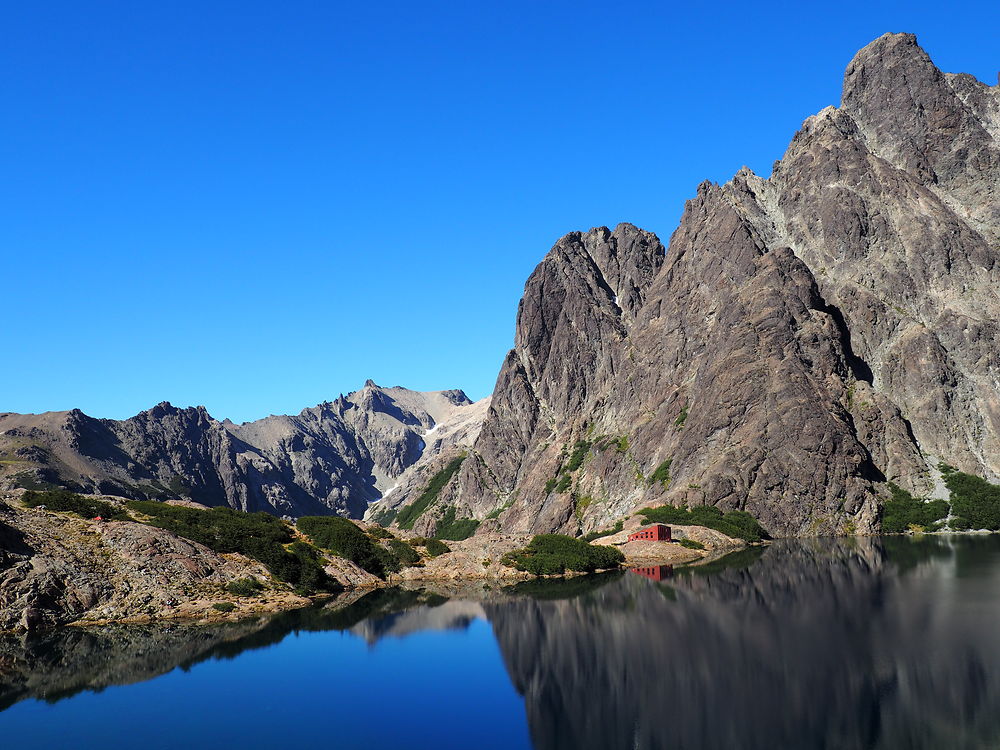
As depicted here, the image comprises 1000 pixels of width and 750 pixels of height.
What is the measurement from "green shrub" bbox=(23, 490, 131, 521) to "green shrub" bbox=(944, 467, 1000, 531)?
5999 inches

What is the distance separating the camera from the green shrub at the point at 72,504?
7438 cm

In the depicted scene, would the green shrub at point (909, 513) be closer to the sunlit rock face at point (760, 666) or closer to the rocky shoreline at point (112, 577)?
the sunlit rock face at point (760, 666)

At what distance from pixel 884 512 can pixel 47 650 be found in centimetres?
15975

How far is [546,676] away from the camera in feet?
148

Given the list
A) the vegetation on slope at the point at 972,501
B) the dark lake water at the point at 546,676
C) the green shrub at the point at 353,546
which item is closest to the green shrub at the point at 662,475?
the vegetation on slope at the point at 972,501

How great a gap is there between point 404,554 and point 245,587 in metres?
28.5

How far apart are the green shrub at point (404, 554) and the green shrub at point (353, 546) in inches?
41.8

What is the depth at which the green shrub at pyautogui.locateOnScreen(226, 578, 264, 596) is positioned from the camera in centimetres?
6831

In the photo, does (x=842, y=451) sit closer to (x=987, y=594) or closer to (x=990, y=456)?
(x=990, y=456)

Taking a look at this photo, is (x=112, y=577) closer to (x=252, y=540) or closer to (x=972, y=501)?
(x=252, y=540)

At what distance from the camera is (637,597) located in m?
73.1

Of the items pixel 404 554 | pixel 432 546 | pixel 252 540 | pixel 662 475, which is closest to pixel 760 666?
pixel 252 540

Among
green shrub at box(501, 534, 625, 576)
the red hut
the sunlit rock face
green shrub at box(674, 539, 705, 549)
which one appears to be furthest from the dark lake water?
green shrub at box(674, 539, 705, 549)

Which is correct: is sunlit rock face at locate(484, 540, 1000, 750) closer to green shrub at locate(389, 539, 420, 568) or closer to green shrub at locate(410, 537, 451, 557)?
green shrub at locate(389, 539, 420, 568)
